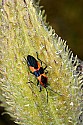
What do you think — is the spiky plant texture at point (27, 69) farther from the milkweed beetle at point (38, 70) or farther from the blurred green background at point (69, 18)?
the blurred green background at point (69, 18)

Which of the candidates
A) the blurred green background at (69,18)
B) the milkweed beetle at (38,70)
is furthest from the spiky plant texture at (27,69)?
the blurred green background at (69,18)

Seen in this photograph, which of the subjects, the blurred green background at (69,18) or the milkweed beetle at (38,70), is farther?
the blurred green background at (69,18)

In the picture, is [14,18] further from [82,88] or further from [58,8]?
[58,8]

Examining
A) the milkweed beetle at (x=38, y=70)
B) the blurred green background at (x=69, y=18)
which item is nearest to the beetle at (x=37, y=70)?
the milkweed beetle at (x=38, y=70)


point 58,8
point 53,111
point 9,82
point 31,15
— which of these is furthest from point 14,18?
point 58,8

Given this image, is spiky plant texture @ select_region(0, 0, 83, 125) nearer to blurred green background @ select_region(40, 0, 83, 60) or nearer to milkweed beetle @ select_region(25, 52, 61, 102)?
milkweed beetle @ select_region(25, 52, 61, 102)

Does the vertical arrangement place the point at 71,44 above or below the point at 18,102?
above

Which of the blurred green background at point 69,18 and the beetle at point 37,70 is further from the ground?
the blurred green background at point 69,18

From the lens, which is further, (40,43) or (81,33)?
(81,33)

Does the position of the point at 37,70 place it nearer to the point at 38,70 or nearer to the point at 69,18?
→ the point at 38,70
